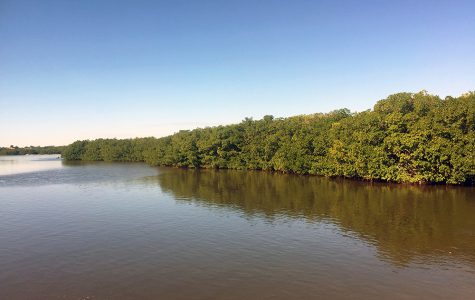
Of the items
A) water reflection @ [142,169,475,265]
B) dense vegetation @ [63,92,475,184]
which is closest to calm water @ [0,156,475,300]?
water reflection @ [142,169,475,265]

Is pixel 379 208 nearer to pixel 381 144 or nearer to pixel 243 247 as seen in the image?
pixel 243 247

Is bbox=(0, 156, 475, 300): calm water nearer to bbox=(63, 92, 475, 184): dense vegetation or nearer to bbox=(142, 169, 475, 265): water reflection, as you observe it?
bbox=(142, 169, 475, 265): water reflection

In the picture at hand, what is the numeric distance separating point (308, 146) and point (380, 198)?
3165cm

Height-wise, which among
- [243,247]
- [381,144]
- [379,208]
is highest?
[381,144]

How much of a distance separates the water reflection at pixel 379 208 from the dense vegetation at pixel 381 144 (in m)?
3.16

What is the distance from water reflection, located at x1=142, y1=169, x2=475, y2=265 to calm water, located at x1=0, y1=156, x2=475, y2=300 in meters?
0.15

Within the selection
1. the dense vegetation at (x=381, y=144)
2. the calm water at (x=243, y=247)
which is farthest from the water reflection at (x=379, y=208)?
the dense vegetation at (x=381, y=144)

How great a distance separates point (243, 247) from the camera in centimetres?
2788

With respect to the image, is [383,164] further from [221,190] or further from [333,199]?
[221,190]

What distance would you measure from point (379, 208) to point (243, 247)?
21.3 meters

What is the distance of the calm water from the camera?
20484mm

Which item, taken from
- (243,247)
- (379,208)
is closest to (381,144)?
(379,208)

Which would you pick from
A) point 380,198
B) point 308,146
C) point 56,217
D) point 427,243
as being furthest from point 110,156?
point 427,243

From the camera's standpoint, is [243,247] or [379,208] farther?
[379,208]
